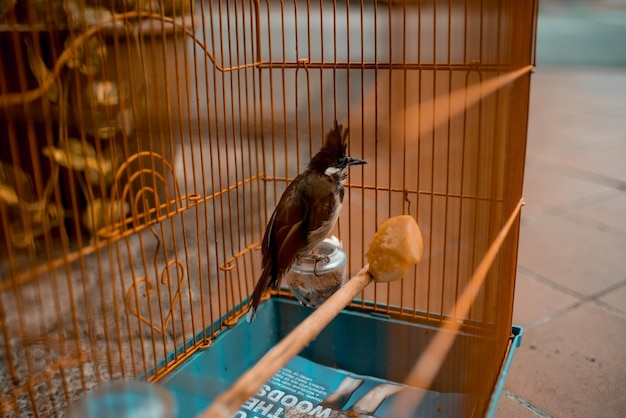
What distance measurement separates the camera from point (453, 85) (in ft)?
4.42

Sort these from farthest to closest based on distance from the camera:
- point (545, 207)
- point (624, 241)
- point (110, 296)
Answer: point (545, 207) → point (624, 241) → point (110, 296)

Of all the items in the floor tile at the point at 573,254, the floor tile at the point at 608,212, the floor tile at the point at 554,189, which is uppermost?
the floor tile at the point at 554,189

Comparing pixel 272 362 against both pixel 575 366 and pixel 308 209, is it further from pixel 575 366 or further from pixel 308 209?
pixel 575 366

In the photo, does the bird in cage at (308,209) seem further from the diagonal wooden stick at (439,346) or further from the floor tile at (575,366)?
the floor tile at (575,366)

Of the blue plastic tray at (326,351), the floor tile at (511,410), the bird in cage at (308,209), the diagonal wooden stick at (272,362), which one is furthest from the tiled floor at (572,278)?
the diagonal wooden stick at (272,362)

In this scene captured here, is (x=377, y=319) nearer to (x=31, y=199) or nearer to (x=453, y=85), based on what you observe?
(x=453, y=85)

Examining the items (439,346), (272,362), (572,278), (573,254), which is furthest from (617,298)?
(272,362)

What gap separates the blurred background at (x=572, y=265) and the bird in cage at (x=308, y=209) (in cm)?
68

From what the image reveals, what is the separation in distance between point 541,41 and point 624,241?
311 inches

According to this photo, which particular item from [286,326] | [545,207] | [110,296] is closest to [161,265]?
[110,296]

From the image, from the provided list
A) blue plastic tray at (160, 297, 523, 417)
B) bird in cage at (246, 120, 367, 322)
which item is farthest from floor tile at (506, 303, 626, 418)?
bird in cage at (246, 120, 367, 322)

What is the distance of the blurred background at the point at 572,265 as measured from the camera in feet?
5.06

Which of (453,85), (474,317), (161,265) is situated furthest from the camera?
(161,265)

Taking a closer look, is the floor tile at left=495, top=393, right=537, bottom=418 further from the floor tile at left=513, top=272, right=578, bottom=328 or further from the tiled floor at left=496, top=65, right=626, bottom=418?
the floor tile at left=513, top=272, right=578, bottom=328
